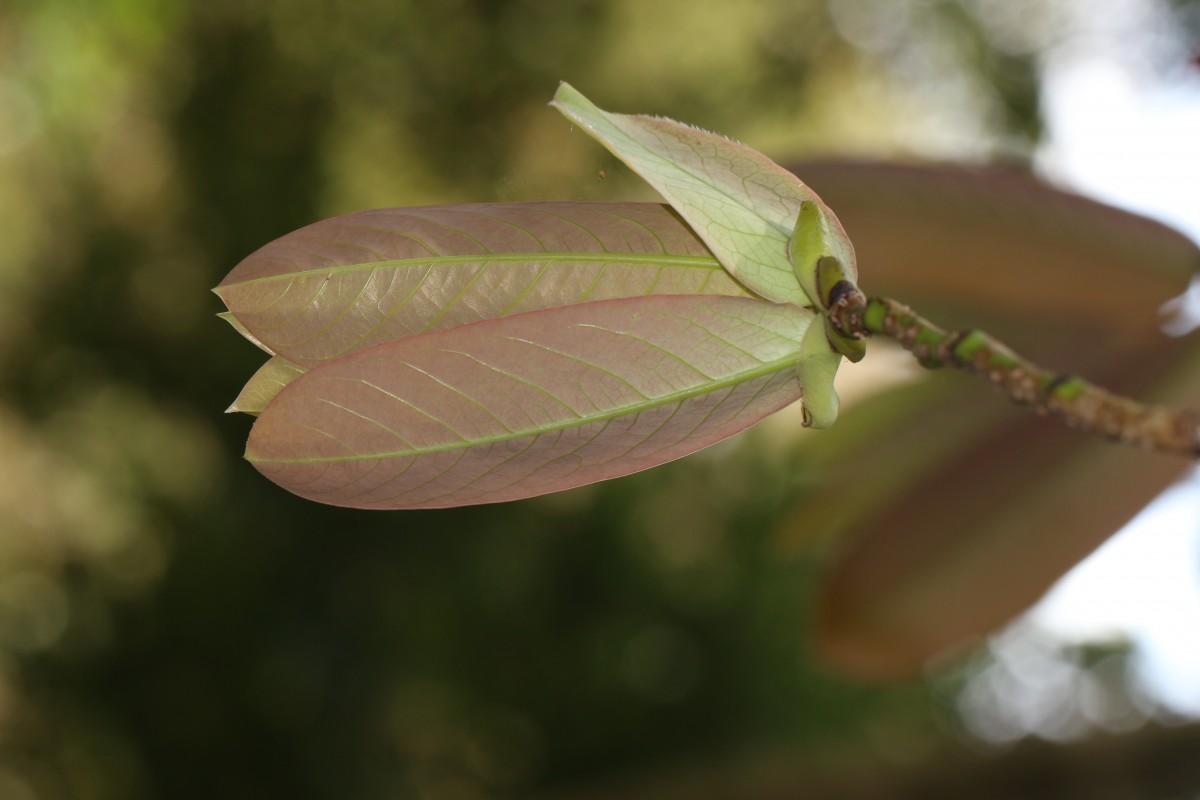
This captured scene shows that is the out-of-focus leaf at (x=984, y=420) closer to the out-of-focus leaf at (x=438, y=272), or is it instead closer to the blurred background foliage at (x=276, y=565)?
the out-of-focus leaf at (x=438, y=272)

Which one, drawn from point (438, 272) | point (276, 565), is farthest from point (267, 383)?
point (276, 565)

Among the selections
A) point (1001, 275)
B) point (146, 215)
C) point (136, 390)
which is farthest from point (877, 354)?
point (146, 215)

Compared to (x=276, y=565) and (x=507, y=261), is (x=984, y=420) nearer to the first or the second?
(x=507, y=261)

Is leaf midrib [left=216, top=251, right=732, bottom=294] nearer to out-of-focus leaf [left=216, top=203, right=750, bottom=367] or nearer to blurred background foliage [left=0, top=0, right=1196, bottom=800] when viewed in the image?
out-of-focus leaf [left=216, top=203, right=750, bottom=367]

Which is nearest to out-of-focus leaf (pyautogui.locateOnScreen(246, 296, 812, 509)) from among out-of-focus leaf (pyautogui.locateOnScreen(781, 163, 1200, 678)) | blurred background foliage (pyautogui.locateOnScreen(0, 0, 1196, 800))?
out-of-focus leaf (pyautogui.locateOnScreen(781, 163, 1200, 678))

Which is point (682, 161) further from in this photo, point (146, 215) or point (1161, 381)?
point (146, 215)

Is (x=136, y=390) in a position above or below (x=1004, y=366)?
above
